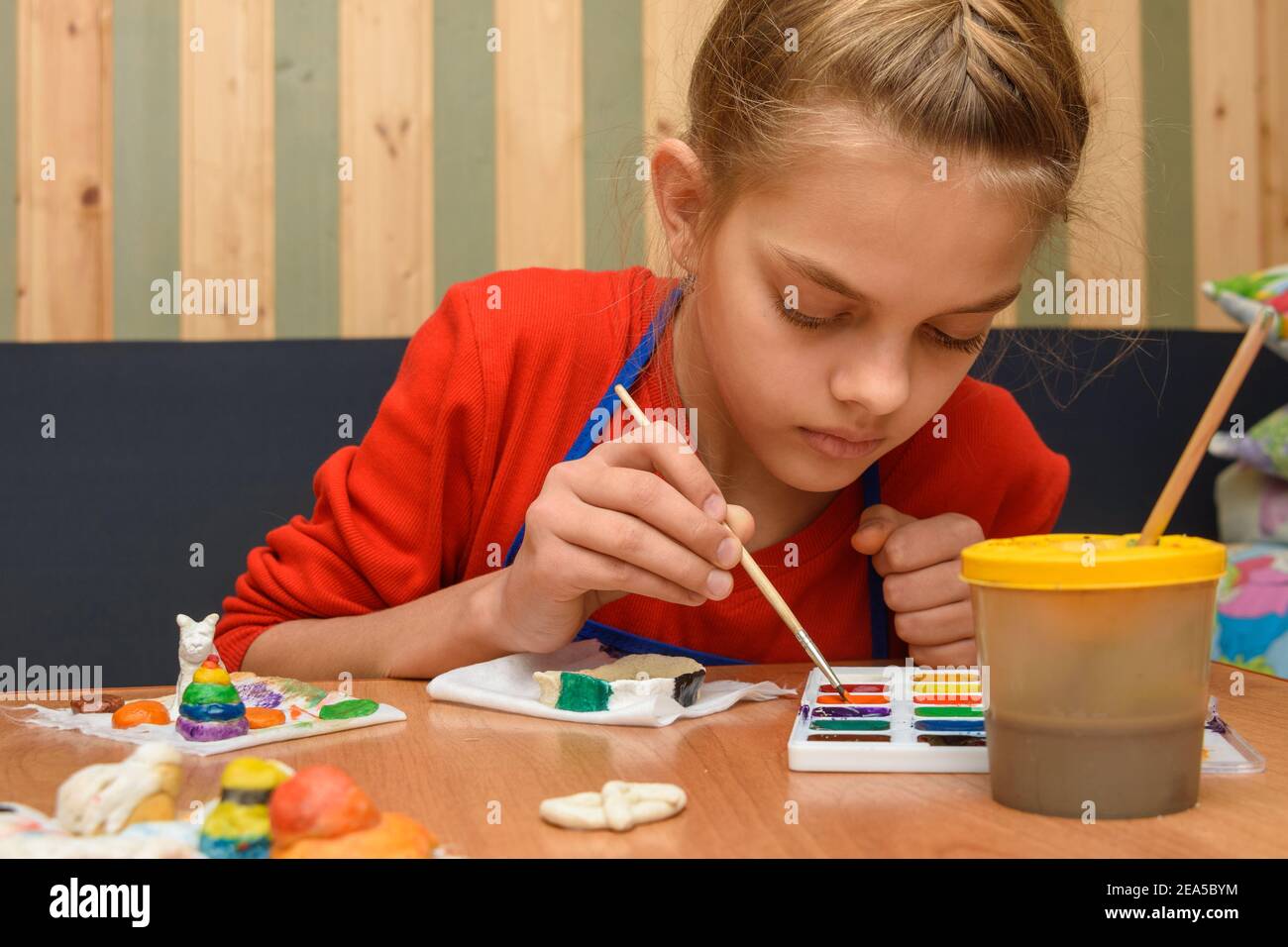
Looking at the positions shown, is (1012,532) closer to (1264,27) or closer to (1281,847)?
(1281,847)

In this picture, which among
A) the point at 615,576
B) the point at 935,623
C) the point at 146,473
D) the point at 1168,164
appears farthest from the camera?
the point at 1168,164

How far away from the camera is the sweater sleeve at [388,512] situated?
1032mm

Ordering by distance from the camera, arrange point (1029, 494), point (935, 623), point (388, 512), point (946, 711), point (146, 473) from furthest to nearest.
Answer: point (146, 473) → point (1029, 494) → point (388, 512) → point (935, 623) → point (946, 711)

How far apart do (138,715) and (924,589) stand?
0.53 meters

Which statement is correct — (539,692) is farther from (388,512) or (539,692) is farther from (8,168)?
(8,168)

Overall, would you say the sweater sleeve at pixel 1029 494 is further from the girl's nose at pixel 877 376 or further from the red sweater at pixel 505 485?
the girl's nose at pixel 877 376

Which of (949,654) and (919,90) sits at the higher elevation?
(919,90)

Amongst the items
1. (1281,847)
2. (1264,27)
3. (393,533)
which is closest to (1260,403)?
(1264,27)

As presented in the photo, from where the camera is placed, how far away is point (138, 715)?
0.69 metres

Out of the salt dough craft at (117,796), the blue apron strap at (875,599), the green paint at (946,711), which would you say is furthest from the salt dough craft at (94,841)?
the blue apron strap at (875,599)

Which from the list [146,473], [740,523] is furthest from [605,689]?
[146,473]

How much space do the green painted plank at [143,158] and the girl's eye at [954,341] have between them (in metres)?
1.29

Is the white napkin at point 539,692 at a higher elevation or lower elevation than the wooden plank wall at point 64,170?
lower
